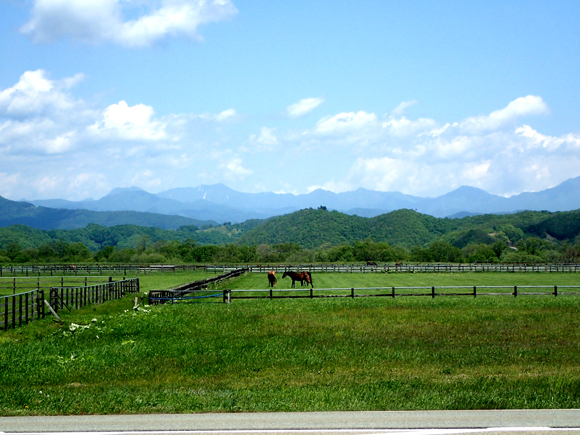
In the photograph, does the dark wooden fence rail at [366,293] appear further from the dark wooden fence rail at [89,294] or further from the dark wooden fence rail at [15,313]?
the dark wooden fence rail at [15,313]

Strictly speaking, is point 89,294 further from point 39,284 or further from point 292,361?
point 39,284

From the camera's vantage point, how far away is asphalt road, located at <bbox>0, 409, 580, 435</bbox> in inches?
364

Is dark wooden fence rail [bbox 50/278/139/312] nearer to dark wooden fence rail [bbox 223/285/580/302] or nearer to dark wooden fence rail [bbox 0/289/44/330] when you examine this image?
dark wooden fence rail [bbox 0/289/44/330]

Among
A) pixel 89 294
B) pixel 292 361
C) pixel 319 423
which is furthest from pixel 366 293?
pixel 319 423

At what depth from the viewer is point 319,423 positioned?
31.8 ft

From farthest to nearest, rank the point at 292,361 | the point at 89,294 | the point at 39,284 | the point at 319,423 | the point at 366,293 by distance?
the point at 39,284, the point at 366,293, the point at 89,294, the point at 292,361, the point at 319,423

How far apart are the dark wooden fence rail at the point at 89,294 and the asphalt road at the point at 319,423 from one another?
1886cm

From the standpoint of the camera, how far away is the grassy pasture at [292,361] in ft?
37.9

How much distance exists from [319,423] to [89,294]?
25559 mm

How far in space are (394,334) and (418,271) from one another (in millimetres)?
56382

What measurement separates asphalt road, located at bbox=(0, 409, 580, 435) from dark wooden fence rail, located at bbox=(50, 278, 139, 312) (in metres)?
18.9

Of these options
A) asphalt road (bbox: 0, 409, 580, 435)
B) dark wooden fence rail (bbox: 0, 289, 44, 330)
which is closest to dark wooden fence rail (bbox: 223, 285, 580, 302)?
dark wooden fence rail (bbox: 0, 289, 44, 330)

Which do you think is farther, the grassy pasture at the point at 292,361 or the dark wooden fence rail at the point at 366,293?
the dark wooden fence rail at the point at 366,293

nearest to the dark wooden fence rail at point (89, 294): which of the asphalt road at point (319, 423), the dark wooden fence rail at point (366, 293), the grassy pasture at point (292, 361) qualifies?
the grassy pasture at point (292, 361)
